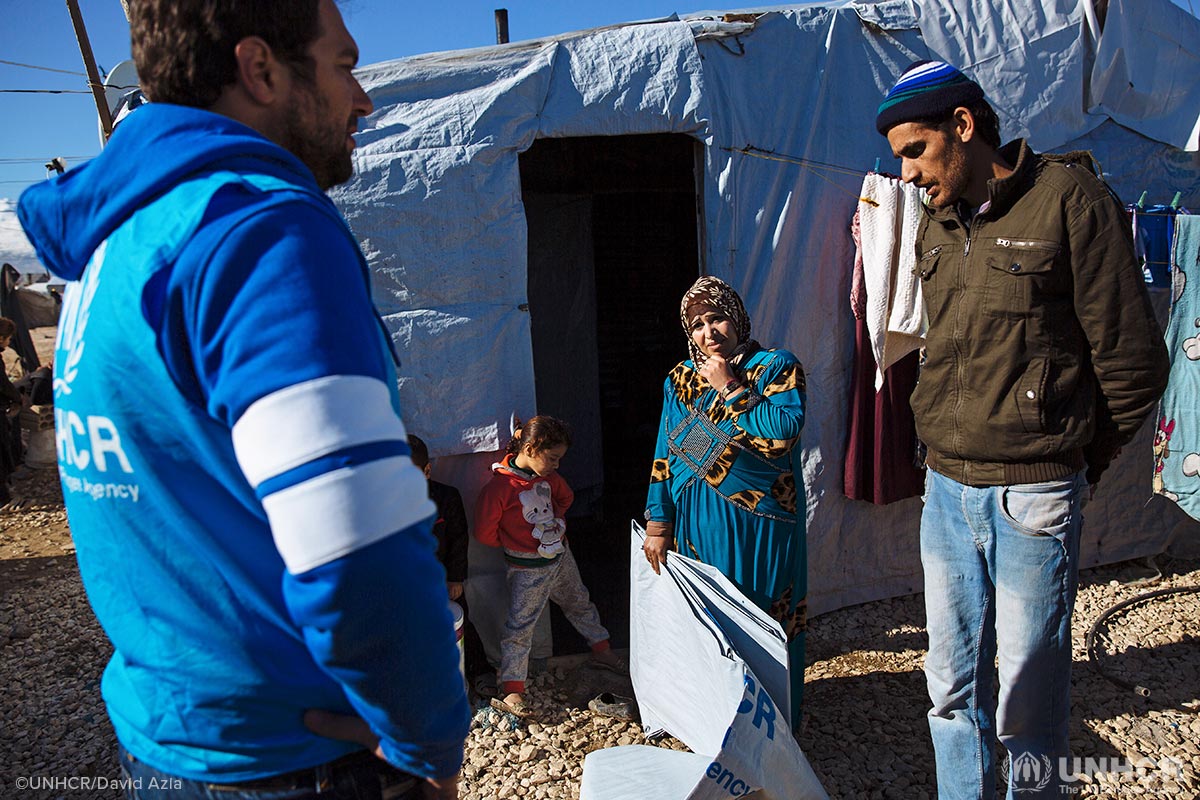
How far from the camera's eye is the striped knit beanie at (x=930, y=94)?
214cm

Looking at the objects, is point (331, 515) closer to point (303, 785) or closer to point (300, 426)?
point (300, 426)

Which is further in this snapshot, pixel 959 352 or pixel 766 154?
pixel 766 154

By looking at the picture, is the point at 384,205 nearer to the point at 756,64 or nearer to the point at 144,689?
the point at 756,64

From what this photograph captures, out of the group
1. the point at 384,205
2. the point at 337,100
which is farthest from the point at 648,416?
the point at 337,100

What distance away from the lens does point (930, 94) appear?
216cm

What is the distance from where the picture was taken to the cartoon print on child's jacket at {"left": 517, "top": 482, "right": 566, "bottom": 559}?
12.1 feet

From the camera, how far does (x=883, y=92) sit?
4.04 metres

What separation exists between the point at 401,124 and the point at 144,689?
311 centimetres

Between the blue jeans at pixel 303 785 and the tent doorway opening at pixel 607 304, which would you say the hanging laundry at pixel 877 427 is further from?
the blue jeans at pixel 303 785

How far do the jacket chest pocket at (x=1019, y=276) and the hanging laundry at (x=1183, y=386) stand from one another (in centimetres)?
247

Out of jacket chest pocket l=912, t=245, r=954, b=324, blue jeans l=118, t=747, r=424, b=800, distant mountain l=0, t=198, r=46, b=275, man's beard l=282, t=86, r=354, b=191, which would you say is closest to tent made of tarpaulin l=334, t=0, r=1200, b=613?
jacket chest pocket l=912, t=245, r=954, b=324

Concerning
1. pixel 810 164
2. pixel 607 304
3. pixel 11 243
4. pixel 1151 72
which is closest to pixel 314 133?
pixel 810 164

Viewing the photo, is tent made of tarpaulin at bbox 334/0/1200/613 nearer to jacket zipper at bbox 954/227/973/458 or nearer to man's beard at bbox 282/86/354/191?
jacket zipper at bbox 954/227/973/458

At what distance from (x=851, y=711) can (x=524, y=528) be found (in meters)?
1.63
